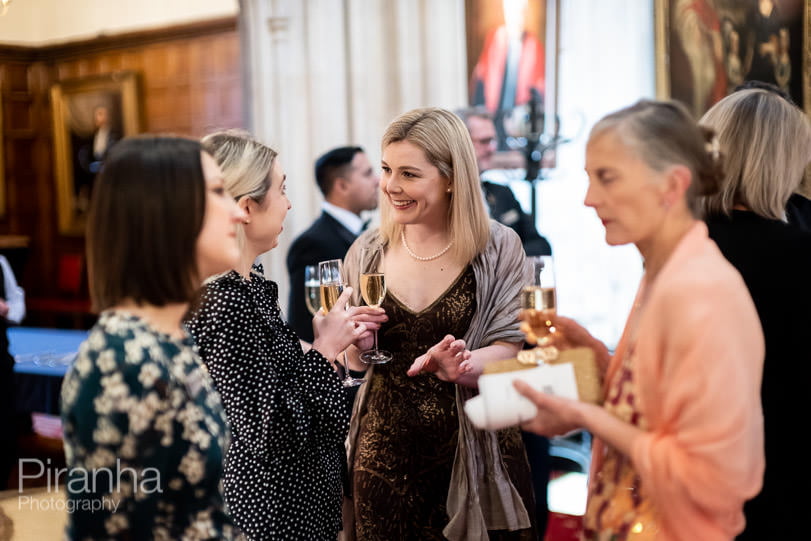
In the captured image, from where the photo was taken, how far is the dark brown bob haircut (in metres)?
1.51

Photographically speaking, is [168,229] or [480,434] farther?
[480,434]

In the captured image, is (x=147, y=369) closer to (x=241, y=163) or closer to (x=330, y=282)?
(x=241, y=163)

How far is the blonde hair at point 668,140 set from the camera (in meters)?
1.57

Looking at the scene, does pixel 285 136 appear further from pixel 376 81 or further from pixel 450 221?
pixel 450 221

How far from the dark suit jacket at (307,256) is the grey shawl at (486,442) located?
67.1 inches

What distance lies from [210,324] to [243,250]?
31 centimetres

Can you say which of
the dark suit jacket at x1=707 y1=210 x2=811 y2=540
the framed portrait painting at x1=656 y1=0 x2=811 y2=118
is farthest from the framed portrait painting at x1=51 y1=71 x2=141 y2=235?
the dark suit jacket at x1=707 y1=210 x2=811 y2=540

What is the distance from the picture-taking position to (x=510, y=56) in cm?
654

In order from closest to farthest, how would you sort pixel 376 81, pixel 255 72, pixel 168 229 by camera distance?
1. pixel 168 229
2. pixel 376 81
3. pixel 255 72

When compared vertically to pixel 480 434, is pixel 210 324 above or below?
above

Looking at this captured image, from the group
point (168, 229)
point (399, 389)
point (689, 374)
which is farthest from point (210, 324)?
point (689, 374)

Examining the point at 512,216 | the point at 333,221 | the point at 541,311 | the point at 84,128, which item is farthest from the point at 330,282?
the point at 84,128

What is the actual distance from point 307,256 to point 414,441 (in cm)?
204

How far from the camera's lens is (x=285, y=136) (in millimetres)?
7594
